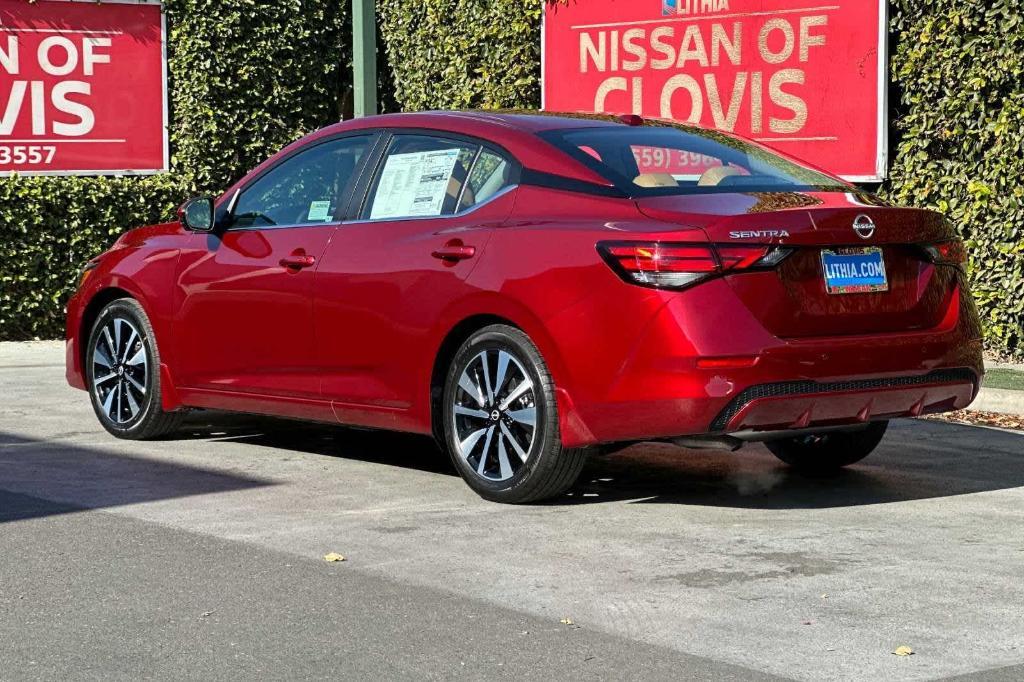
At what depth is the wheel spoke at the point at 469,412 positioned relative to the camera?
25.1 feet

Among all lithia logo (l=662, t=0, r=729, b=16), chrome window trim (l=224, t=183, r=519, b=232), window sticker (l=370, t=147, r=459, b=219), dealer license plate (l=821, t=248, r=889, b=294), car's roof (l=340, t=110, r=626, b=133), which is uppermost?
lithia logo (l=662, t=0, r=729, b=16)

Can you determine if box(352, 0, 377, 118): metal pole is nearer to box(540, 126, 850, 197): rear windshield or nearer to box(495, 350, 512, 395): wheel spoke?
box(540, 126, 850, 197): rear windshield

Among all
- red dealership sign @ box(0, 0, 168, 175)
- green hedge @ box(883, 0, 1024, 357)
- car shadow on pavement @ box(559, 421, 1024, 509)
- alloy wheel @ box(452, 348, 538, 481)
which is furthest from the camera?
red dealership sign @ box(0, 0, 168, 175)

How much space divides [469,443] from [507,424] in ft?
0.85

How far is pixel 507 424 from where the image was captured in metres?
7.56

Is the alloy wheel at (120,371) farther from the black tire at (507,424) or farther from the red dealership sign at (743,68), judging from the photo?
the red dealership sign at (743,68)

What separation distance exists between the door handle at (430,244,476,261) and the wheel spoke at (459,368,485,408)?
48 centimetres

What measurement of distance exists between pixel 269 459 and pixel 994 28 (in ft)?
20.4

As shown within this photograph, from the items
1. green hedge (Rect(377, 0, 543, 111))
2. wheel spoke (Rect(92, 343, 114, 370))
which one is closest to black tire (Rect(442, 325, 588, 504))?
wheel spoke (Rect(92, 343, 114, 370))

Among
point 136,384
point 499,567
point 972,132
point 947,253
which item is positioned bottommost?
point 499,567

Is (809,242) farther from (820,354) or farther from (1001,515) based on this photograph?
(1001,515)

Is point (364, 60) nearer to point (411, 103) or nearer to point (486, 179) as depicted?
point (411, 103)

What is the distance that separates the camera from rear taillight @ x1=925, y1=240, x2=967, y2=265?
7535mm

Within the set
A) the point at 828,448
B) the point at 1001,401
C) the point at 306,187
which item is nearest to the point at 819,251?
the point at 828,448
